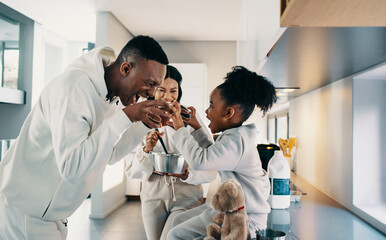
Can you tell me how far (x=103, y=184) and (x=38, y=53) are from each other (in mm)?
2306

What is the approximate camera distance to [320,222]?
1.32 metres

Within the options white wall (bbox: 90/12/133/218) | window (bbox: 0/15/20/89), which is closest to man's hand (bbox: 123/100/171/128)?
white wall (bbox: 90/12/133/218)

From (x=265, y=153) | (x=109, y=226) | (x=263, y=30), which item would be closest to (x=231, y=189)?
(x=263, y=30)

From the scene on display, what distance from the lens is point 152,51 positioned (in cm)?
115

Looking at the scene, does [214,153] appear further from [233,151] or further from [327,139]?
[327,139]

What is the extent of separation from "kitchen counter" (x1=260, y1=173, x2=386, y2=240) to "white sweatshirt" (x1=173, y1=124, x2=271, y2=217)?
0.49ft

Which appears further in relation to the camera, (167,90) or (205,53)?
(205,53)

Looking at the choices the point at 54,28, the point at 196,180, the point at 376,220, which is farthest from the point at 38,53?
the point at 376,220

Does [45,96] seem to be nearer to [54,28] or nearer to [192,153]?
[192,153]

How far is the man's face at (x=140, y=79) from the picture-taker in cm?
112

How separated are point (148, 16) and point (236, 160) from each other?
3406 millimetres

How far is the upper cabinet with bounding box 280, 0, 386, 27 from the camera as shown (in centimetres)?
56

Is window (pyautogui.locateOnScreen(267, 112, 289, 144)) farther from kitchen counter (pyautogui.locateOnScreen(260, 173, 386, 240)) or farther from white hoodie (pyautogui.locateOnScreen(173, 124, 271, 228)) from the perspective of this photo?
white hoodie (pyautogui.locateOnScreen(173, 124, 271, 228))

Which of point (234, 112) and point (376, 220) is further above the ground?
point (234, 112)
